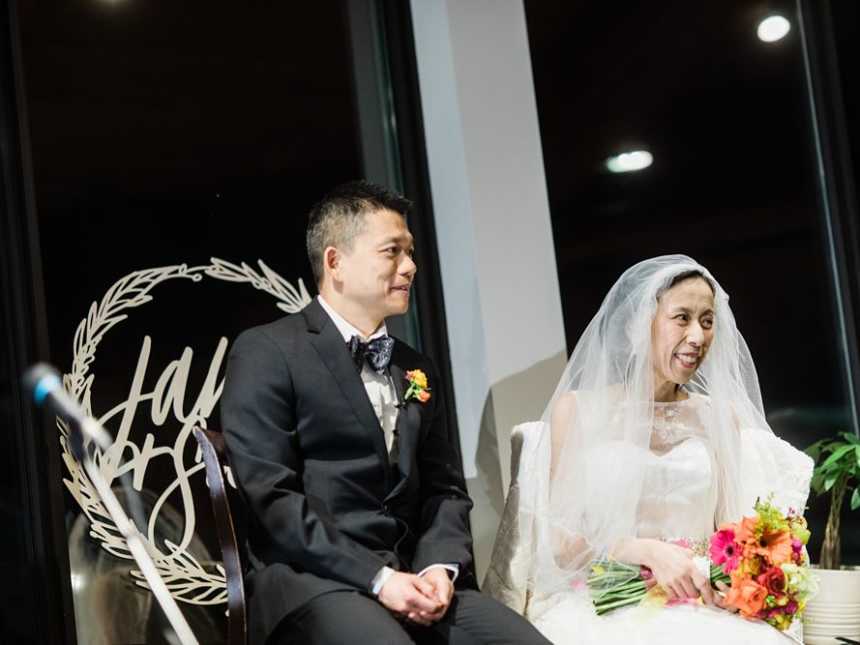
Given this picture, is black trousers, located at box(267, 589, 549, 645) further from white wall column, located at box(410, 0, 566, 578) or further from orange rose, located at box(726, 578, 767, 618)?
white wall column, located at box(410, 0, 566, 578)

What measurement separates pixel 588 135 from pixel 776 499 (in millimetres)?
1909

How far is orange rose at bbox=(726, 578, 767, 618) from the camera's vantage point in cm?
292

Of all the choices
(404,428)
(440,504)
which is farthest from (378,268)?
(440,504)

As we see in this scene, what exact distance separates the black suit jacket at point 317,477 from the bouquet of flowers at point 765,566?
704 mm

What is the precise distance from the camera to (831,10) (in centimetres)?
518

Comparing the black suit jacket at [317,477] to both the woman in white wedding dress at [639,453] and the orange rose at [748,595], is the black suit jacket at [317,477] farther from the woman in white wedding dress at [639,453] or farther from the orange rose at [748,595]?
the orange rose at [748,595]

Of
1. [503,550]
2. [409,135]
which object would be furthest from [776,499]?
[409,135]

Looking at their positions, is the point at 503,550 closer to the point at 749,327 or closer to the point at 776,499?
the point at 776,499

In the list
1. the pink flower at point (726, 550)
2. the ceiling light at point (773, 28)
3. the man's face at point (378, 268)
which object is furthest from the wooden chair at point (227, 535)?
the ceiling light at point (773, 28)

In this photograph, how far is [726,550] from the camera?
3014mm

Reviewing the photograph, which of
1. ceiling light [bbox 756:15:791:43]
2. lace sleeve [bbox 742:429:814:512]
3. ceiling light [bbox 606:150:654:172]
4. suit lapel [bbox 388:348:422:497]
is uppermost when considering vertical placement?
ceiling light [bbox 756:15:791:43]

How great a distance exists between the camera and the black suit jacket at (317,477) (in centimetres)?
279

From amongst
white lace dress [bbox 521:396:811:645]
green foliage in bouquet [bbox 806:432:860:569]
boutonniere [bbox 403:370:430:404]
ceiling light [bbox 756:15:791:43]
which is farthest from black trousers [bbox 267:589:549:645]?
ceiling light [bbox 756:15:791:43]

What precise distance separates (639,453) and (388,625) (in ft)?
3.45
